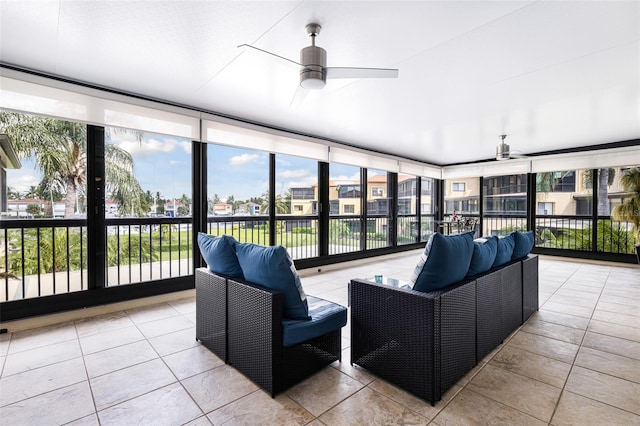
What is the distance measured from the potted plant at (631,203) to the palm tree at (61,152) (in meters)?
7.70

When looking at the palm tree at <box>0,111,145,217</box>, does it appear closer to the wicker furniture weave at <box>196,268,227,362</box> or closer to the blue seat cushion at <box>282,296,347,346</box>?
the wicker furniture weave at <box>196,268,227,362</box>

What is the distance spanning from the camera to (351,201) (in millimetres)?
6051

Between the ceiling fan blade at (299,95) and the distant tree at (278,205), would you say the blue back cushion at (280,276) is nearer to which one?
the ceiling fan blade at (299,95)

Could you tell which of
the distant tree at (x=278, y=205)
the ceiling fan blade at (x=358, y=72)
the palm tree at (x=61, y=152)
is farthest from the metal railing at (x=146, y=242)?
the ceiling fan blade at (x=358, y=72)

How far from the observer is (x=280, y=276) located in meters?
1.83

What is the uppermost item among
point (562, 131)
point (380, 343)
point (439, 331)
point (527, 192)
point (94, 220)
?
point (562, 131)

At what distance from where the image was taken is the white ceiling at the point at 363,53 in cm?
192

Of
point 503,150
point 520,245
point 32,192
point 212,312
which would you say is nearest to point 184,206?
point 32,192

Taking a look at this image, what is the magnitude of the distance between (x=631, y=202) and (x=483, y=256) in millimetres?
5201

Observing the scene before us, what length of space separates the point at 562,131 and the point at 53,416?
6.53 m

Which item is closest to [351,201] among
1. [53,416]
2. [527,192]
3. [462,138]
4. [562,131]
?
[462,138]

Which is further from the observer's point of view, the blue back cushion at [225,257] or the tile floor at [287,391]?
the blue back cushion at [225,257]

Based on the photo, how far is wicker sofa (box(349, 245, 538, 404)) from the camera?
1.70m

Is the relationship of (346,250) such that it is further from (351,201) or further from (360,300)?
(360,300)
